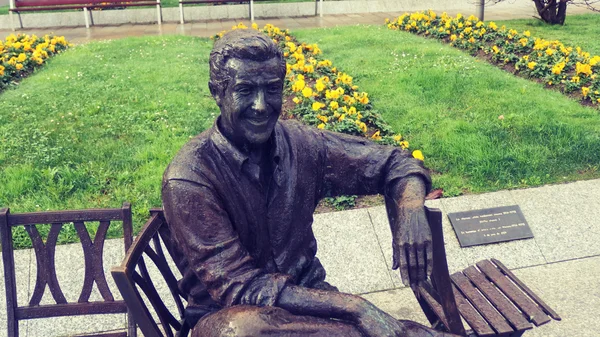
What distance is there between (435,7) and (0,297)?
510 inches

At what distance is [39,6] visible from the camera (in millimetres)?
12500

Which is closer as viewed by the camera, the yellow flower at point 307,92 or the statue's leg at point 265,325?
the statue's leg at point 265,325

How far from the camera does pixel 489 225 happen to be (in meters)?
4.76

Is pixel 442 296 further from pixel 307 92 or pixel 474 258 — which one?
pixel 307 92

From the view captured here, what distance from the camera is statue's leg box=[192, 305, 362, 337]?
7.08ft

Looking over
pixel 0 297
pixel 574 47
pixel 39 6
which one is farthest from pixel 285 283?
pixel 39 6

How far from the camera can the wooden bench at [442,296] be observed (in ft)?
8.01

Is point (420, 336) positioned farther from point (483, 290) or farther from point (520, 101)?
point (520, 101)

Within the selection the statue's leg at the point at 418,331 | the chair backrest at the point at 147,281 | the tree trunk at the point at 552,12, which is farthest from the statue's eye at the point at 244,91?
the tree trunk at the point at 552,12

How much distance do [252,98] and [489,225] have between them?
2.97 meters

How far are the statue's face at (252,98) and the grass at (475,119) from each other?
3.03m

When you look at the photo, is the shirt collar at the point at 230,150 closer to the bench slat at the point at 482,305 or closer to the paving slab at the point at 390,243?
the bench slat at the point at 482,305

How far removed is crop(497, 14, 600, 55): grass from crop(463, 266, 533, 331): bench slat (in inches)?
257

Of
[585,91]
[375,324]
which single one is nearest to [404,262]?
[375,324]
